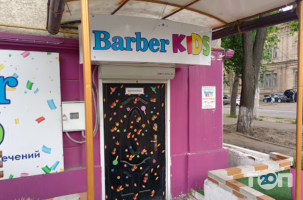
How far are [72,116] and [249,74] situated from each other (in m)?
7.13

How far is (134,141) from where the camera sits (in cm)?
394

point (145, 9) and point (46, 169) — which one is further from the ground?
point (145, 9)

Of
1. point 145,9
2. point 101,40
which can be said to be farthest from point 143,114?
point 145,9

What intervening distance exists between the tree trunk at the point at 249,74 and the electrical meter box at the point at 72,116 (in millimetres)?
6950

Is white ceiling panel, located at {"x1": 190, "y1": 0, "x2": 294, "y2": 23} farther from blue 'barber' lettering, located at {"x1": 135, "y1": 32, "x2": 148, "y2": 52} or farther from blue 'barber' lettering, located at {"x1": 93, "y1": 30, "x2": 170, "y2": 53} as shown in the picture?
blue 'barber' lettering, located at {"x1": 135, "y1": 32, "x2": 148, "y2": 52}

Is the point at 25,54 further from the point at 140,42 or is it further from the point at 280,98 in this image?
the point at 280,98

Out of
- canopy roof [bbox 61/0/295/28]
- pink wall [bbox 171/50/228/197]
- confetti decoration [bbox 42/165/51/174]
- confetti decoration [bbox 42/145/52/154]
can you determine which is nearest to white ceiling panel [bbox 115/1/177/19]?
canopy roof [bbox 61/0/295/28]

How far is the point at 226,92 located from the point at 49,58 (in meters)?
37.0

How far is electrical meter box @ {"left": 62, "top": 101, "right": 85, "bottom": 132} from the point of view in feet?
10.9

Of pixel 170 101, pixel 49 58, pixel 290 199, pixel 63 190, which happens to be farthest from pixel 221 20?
pixel 63 190

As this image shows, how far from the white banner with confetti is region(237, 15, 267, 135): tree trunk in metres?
7.18

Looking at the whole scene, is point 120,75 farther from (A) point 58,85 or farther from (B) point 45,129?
(B) point 45,129

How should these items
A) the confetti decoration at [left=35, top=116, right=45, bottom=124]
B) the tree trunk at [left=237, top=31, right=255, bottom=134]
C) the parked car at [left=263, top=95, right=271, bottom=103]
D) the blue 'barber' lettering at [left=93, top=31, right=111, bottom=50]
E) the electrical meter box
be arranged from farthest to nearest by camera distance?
the parked car at [left=263, top=95, right=271, bottom=103]
the tree trunk at [left=237, top=31, right=255, bottom=134]
the electrical meter box
the confetti decoration at [left=35, top=116, right=45, bottom=124]
the blue 'barber' lettering at [left=93, top=31, right=111, bottom=50]

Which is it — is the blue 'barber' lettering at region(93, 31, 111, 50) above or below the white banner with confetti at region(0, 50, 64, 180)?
above
